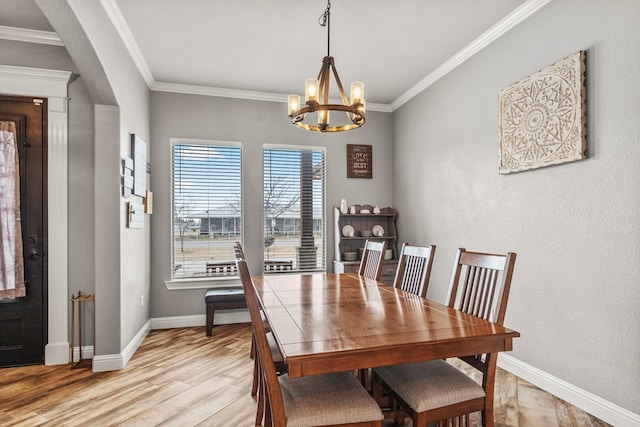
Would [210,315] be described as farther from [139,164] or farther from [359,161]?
[359,161]

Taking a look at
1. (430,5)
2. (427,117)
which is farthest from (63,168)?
(427,117)

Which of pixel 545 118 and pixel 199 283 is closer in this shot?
pixel 545 118

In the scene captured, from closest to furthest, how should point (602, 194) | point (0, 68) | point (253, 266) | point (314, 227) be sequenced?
point (602, 194) → point (0, 68) → point (253, 266) → point (314, 227)

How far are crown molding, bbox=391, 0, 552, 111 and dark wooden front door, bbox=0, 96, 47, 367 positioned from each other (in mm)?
3826

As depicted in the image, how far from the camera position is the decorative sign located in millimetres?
4852

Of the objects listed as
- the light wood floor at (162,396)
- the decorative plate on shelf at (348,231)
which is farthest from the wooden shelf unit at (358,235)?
the light wood floor at (162,396)

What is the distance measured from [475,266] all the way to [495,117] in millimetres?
1729

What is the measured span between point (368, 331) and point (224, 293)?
107 inches

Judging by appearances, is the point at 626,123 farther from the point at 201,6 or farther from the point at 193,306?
the point at 193,306

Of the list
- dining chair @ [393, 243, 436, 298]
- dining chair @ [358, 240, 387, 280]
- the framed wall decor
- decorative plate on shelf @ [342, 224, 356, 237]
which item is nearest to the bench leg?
the framed wall decor

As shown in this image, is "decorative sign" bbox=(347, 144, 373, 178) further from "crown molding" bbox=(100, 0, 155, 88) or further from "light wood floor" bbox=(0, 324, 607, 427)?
"light wood floor" bbox=(0, 324, 607, 427)

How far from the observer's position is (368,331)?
1562mm

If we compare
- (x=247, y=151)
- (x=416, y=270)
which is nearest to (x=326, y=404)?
(x=416, y=270)

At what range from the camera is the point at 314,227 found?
4.77m
